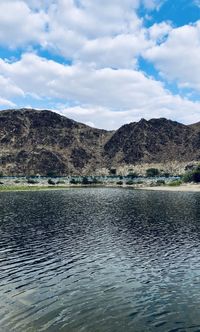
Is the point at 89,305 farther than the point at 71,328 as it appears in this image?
Yes

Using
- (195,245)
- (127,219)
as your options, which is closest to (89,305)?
(195,245)

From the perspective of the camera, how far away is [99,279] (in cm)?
3856

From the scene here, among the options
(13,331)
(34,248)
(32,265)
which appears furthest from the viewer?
(34,248)

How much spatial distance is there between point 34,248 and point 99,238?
1245 centimetres

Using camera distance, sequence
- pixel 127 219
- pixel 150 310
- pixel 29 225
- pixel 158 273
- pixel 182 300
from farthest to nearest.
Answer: pixel 127 219, pixel 29 225, pixel 158 273, pixel 182 300, pixel 150 310

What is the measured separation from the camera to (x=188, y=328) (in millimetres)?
26562

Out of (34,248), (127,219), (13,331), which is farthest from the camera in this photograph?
(127,219)

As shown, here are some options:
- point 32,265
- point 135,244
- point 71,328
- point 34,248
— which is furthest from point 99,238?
point 71,328

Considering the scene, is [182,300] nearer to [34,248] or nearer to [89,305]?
[89,305]

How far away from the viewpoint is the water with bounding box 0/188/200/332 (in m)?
28.3

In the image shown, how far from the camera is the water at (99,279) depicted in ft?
92.7

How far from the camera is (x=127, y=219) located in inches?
3403

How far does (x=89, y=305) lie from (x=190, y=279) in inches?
467

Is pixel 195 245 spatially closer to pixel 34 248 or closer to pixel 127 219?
pixel 34 248
